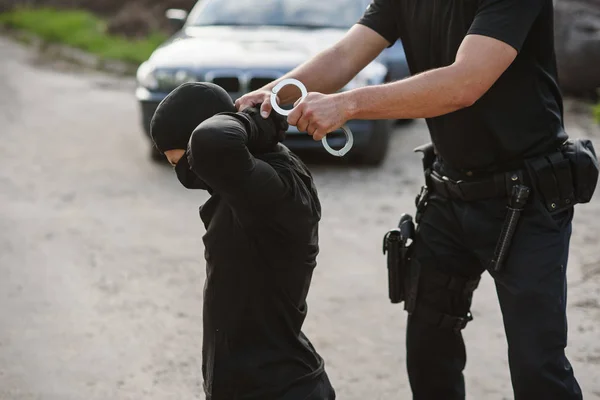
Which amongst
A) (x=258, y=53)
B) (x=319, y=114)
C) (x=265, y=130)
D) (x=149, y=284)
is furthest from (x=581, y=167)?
(x=258, y=53)

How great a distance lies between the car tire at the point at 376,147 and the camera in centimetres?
822

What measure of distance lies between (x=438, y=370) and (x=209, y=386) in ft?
3.32

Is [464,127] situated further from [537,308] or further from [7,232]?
[7,232]

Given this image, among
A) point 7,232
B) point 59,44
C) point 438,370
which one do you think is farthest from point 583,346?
point 59,44

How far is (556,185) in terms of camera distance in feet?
10.1

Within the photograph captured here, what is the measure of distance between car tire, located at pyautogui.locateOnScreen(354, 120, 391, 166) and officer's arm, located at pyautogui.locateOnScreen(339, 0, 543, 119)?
213 inches

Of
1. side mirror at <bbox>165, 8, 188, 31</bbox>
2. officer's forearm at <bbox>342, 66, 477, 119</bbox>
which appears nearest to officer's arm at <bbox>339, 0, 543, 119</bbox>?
officer's forearm at <bbox>342, 66, 477, 119</bbox>

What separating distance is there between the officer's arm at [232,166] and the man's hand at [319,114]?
0.57 ft

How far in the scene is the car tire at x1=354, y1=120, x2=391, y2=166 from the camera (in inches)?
324

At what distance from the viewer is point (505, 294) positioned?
10.0 feet

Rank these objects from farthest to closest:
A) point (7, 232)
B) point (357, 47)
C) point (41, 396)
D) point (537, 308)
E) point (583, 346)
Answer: point (7, 232) → point (583, 346) → point (41, 396) → point (357, 47) → point (537, 308)

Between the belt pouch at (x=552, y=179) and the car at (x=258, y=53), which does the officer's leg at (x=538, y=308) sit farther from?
the car at (x=258, y=53)

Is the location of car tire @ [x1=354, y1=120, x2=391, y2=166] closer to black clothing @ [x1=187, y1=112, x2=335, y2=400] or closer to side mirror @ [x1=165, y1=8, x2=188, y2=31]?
side mirror @ [x1=165, y1=8, x2=188, y2=31]

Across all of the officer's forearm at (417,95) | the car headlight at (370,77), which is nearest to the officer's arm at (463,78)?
the officer's forearm at (417,95)
